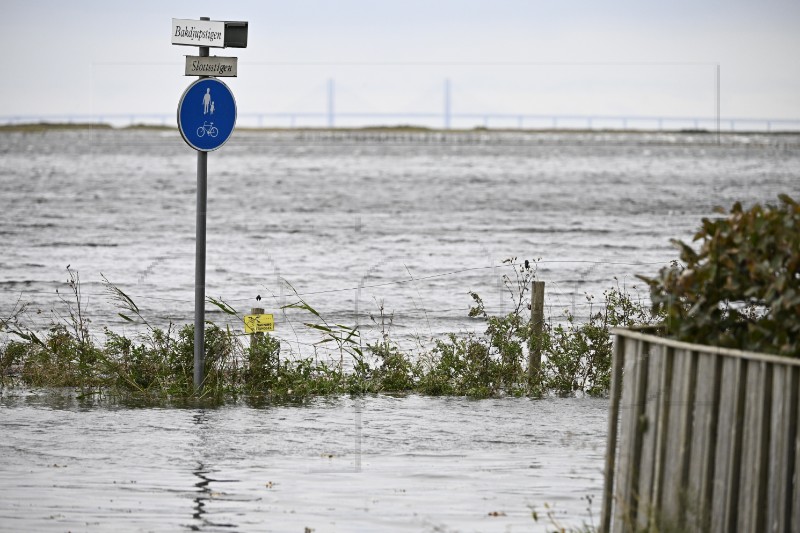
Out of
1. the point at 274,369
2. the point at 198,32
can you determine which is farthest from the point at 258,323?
the point at 198,32

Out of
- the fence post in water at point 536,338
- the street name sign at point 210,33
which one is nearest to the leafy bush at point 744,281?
the street name sign at point 210,33

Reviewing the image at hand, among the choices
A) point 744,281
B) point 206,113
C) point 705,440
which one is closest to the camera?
point 705,440

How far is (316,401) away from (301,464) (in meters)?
2.95

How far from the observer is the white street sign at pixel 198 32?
1125 centimetres

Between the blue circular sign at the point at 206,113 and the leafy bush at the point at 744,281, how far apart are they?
257 inches

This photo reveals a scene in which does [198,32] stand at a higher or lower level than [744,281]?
higher

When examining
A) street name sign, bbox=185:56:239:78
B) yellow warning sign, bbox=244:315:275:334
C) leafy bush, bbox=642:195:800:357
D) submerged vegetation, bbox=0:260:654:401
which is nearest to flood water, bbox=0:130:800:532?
submerged vegetation, bbox=0:260:654:401

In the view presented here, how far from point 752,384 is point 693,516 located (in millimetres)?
772

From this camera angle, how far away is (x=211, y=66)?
37.9 ft

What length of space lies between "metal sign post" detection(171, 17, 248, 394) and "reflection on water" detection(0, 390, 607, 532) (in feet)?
4.89

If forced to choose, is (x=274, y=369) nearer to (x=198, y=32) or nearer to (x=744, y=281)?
(x=198, y=32)

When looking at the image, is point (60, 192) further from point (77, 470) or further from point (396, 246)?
point (77, 470)

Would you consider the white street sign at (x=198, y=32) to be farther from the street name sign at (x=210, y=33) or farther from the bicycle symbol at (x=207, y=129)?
the bicycle symbol at (x=207, y=129)

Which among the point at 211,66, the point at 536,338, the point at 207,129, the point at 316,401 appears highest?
the point at 211,66
